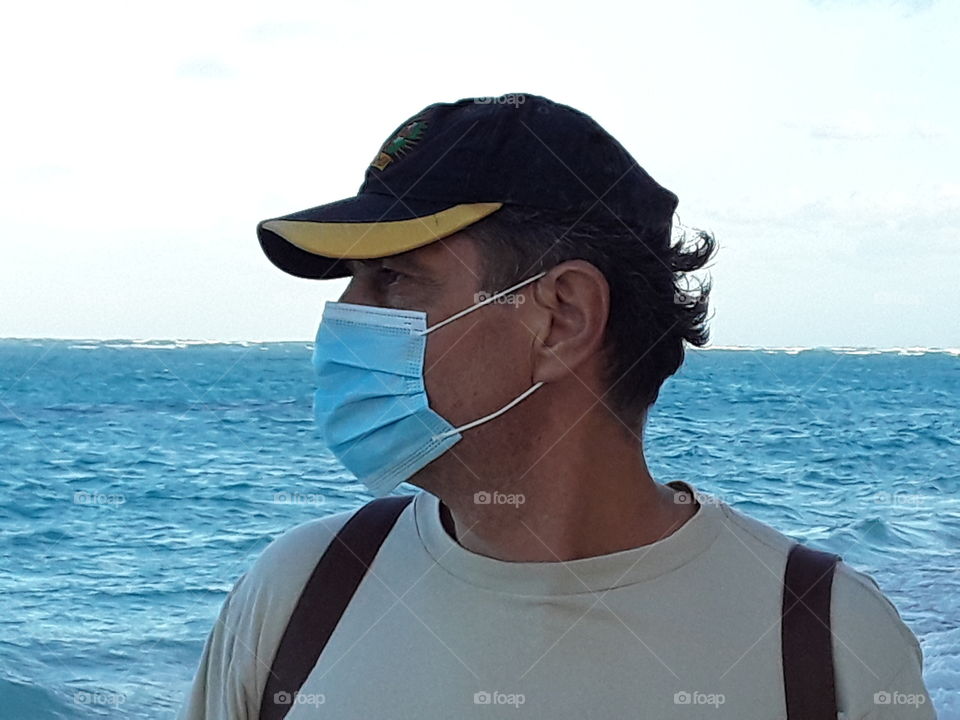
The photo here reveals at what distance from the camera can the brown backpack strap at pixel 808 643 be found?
1.56m

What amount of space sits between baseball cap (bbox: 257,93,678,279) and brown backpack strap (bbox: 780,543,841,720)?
0.56 meters

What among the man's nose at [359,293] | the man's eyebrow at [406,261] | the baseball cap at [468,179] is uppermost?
the baseball cap at [468,179]

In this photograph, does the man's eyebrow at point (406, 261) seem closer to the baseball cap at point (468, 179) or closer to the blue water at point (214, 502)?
the baseball cap at point (468, 179)

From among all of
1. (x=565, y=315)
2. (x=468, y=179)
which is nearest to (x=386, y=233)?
(x=468, y=179)

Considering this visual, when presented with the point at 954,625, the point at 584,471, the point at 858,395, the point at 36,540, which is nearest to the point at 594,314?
the point at 584,471

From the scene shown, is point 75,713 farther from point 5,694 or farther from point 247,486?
point 247,486

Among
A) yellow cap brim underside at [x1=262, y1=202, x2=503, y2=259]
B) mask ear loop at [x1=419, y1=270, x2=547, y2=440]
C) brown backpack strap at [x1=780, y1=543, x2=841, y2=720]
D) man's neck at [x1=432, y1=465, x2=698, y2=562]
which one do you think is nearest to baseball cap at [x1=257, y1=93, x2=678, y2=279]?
yellow cap brim underside at [x1=262, y1=202, x2=503, y2=259]

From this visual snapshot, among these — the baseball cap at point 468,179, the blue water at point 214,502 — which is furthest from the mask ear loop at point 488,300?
the blue water at point 214,502

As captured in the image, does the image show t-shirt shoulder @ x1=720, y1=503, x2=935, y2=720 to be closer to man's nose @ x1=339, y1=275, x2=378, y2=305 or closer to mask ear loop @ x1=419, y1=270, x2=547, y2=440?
mask ear loop @ x1=419, y1=270, x2=547, y2=440

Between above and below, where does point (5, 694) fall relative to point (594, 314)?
below

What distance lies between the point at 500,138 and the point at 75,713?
7497 mm

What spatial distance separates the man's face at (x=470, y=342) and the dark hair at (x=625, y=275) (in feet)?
0.11

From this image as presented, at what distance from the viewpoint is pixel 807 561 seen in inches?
66.2

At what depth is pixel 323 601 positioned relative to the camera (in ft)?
5.73
